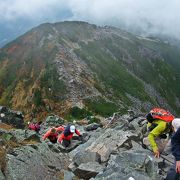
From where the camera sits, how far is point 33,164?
17891mm

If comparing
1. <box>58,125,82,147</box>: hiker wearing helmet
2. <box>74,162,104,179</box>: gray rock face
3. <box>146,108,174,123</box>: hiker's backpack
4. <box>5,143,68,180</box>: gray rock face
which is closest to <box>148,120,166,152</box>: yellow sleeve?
<box>146,108,174,123</box>: hiker's backpack

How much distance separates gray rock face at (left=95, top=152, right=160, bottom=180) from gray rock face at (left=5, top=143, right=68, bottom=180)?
2.72 meters

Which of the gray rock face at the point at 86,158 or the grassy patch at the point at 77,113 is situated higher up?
the grassy patch at the point at 77,113

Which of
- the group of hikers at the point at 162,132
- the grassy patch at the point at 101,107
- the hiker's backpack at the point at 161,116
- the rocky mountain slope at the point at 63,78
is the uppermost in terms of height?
the rocky mountain slope at the point at 63,78

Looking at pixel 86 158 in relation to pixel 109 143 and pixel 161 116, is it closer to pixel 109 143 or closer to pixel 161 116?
pixel 109 143

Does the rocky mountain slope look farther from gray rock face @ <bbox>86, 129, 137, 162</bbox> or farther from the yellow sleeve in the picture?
the yellow sleeve

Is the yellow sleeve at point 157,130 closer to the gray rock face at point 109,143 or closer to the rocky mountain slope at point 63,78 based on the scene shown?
the gray rock face at point 109,143

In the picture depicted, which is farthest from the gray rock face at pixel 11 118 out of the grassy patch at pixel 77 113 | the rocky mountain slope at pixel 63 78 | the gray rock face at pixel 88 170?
the rocky mountain slope at pixel 63 78

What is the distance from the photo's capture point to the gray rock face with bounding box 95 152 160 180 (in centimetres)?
1585

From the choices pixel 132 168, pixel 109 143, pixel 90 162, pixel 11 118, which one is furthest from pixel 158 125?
pixel 11 118

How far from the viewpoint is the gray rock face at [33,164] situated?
641 inches

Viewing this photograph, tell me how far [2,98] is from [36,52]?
2794 cm

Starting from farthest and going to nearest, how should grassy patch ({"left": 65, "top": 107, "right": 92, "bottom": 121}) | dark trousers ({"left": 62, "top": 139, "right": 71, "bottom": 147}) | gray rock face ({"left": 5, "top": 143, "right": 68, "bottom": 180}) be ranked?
grassy patch ({"left": 65, "top": 107, "right": 92, "bottom": 121}), dark trousers ({"left": 62, "top": 139, "right": 71, "bottom": 147}), gray rock face ({"left": 5, "top": 143, "right": 68, "bottom": 180})

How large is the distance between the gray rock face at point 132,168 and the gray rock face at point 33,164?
2.72 meters
